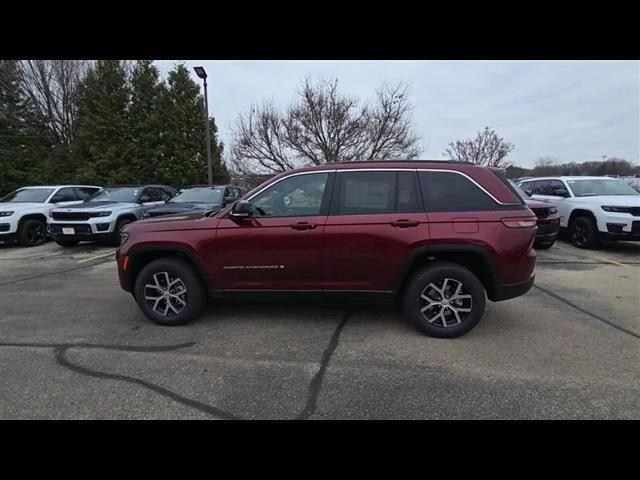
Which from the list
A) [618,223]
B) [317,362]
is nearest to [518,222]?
[317,362]

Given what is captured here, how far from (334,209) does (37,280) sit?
585cm

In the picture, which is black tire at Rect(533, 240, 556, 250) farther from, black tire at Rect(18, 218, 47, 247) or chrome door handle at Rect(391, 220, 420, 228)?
black tire at Rect(18, 218, 47, 247)

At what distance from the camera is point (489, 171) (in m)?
3.79

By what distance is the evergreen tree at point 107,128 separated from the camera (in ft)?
64.6

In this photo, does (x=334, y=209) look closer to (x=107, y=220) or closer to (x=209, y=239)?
(x=209, y=239)

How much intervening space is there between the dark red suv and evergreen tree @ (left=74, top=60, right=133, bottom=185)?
18.4m

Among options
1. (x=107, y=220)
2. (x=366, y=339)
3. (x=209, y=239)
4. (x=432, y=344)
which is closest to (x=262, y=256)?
(x=209, y=239)

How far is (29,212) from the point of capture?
9812 mm

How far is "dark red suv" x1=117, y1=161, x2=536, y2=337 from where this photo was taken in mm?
3627

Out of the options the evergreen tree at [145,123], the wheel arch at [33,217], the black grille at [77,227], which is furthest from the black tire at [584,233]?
the evergreen tree at [145,123]

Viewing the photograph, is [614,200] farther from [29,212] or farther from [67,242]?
[29,212]

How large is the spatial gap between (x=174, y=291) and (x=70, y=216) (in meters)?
6.91

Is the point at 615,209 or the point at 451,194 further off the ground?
the point at 451,194

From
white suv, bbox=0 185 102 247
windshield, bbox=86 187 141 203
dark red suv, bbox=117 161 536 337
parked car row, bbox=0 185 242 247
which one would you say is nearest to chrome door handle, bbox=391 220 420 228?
dark red suv, bbox=117 161 536 337
